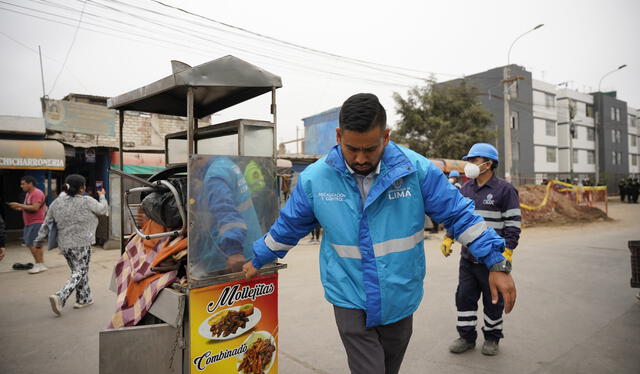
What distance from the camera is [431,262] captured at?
25.7 feet

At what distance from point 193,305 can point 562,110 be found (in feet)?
146

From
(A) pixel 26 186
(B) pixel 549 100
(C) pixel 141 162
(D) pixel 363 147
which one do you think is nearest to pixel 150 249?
(D) pixel 363 147

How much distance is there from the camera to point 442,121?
2464 centimetres

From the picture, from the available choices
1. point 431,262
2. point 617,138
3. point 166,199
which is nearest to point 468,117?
point 431,262

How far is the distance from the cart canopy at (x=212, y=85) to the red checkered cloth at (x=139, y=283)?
3.51 feet

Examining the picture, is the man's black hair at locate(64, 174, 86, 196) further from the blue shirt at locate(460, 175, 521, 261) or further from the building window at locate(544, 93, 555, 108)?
the building window at locate(544, 93, 555, 108)

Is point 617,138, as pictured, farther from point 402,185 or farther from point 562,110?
point 402,185

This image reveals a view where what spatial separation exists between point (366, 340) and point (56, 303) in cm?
461

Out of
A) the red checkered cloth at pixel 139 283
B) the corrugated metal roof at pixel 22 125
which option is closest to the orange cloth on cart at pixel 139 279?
the red checkered cloth at pixel 139 283

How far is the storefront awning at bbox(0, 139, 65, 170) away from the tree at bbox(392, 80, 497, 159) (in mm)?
18865

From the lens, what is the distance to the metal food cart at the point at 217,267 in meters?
2.44

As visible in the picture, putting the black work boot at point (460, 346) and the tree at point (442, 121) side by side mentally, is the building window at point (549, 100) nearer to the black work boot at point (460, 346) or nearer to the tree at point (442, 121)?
the tree at point (442, 121)

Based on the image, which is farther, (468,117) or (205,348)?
(468,117)

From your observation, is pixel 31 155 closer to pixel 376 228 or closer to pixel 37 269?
pixel 37 269
